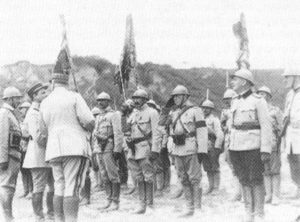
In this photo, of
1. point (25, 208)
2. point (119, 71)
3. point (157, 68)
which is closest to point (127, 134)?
point (25, 208)

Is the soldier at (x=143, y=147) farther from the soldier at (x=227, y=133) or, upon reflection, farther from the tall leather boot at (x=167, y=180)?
the tall leather boot at (x=167, y=180)

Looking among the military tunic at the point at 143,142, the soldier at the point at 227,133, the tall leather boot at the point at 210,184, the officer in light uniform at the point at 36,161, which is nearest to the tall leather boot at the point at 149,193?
the military tunic at the point at 143,142

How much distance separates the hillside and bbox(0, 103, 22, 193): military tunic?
19045 mm

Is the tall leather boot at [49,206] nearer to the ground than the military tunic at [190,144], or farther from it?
nearer to the ground

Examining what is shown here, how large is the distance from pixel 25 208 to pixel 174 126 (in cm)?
399

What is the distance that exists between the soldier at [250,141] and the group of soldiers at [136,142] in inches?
0.6

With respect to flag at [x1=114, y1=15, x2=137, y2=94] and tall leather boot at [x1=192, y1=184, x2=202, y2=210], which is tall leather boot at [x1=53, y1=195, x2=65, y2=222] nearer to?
tall leather boot at [x1=192, y1=184, x2=202, y2=210]

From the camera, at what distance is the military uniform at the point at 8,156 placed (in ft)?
24.0

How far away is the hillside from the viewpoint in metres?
29.3

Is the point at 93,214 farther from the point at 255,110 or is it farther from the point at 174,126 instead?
the point at 255,110

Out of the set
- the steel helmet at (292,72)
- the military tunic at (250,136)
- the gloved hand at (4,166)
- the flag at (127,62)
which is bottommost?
the gloved hand at (4,166)

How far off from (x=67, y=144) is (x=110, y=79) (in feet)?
79.6

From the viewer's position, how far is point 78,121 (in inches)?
239

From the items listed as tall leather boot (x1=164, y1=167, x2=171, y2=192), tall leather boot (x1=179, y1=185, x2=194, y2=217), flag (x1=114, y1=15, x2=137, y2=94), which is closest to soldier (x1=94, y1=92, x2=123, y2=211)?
tall leather boot (x1=179, y1=185, x2=194, y2=217)
